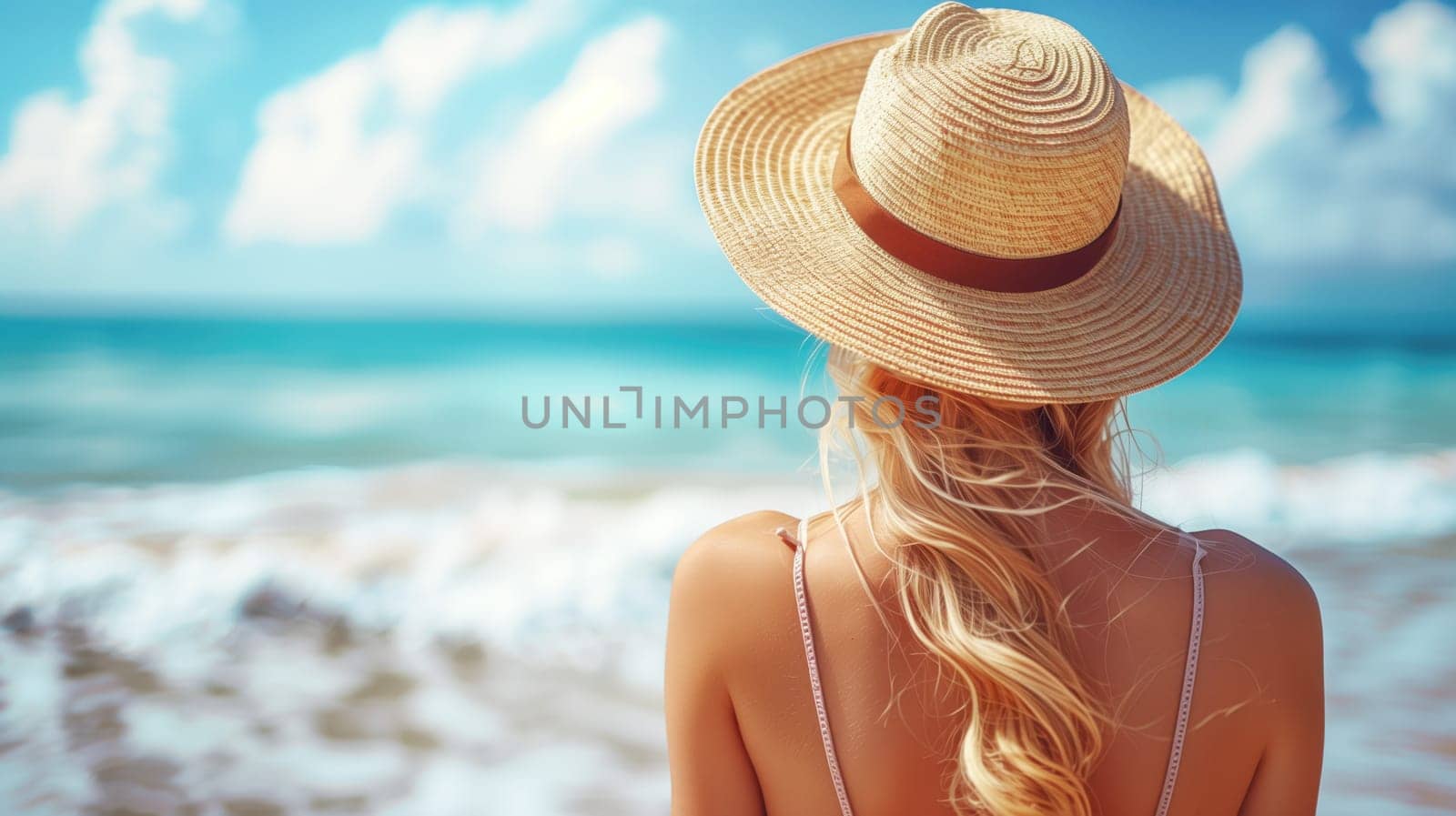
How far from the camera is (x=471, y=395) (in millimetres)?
9250

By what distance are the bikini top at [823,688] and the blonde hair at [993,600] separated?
0.07 m

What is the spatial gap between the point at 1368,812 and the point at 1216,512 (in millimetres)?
3430

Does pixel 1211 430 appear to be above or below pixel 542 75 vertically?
below

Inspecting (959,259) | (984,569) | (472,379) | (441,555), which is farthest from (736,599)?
(472,379)

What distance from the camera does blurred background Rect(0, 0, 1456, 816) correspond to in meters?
2.79

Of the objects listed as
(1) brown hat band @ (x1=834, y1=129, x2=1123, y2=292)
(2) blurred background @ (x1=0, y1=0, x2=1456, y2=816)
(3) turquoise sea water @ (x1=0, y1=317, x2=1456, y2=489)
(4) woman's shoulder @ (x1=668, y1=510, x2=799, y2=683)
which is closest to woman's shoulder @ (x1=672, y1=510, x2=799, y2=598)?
(4) woman's shoulder @ (x1=668, y1=510, x2=799, y2=683)

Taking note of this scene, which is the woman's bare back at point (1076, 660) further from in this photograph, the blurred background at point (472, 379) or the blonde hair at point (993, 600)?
the blurred background at point (472, 379)

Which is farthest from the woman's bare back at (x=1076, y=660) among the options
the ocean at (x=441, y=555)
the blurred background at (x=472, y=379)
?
the blurred background at (x=472, y=379)

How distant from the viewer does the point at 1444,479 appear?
579 cm

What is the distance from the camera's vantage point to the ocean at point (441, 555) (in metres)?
2.55

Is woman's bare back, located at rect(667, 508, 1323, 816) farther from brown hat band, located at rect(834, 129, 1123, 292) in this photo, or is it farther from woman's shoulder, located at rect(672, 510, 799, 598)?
brown hat band, located at rect(834, 129, 1123, 292)

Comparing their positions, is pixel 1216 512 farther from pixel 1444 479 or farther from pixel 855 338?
pixel 855 338

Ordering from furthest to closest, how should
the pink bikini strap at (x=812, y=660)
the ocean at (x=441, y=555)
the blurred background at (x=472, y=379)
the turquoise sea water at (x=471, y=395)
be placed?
1. the turquoise sea water at (x=471, y=395)
2. the blurred background at (x=472, y=379)
3. the ocean at (x=441, y=555)
4. the pink bikini strap at (x=812, y=660)

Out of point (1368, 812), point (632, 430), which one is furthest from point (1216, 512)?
point (632, 430)
